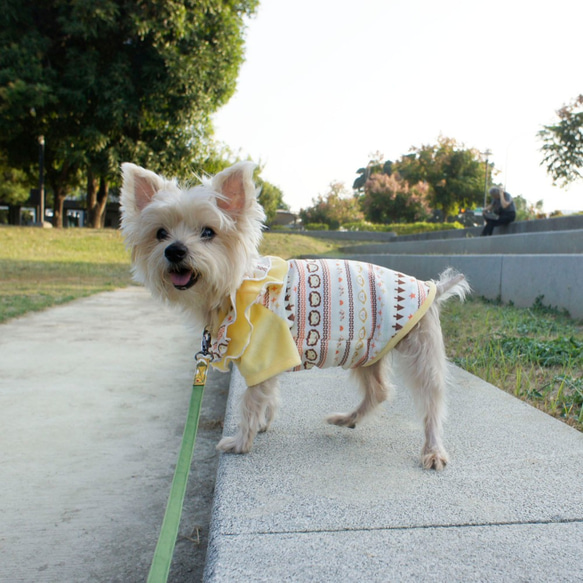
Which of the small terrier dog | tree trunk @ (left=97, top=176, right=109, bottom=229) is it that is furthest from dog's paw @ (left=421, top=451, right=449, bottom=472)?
tree trunk @ (left=97, top=176, right=109, bottom=229)

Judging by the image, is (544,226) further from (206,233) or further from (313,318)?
(206,233)

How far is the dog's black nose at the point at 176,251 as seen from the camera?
2.69 meters

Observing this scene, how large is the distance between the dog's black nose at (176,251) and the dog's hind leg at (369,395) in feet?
4.38

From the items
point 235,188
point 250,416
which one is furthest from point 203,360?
point 235,188

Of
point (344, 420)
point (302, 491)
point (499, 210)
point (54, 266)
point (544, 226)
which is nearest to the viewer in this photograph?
point (302, 491)

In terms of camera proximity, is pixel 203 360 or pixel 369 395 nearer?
pixel 203 360

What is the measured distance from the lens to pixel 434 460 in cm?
257

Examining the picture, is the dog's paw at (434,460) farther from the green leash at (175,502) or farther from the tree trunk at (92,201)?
the tree trunk at (92,201)

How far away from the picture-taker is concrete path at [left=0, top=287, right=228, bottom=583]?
2.31 meters

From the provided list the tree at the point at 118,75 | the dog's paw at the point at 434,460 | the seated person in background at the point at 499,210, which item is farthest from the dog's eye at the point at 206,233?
the tree at the point at 118,75

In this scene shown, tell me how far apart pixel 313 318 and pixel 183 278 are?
706mm

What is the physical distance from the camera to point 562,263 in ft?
19.3

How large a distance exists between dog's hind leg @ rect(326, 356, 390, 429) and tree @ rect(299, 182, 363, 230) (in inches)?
2275

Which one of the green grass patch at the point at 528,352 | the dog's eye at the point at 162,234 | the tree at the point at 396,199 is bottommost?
the green grass patch at the point at 528,352
